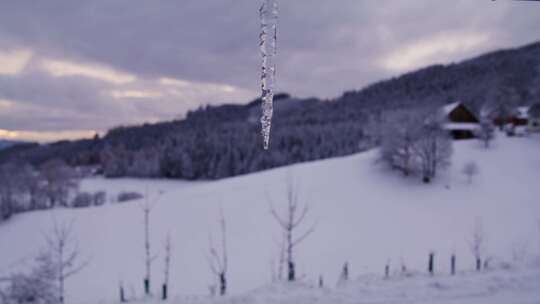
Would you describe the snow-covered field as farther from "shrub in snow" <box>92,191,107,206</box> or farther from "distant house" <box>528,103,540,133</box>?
"shrub in snow" <box>92,191,107,206</box>

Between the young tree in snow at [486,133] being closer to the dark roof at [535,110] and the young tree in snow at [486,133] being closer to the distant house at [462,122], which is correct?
the dark roof at [535,110]

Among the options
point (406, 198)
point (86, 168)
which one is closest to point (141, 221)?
point (406, 198)

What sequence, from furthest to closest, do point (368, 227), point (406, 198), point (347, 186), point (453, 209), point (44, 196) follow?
point (44, 196), point (347, 186), point (406, 198), point (453, 209), point (368, 227)

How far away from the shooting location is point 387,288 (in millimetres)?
6746

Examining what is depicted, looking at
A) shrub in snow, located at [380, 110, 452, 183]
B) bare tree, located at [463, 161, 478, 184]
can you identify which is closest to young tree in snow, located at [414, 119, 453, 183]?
shrub in snow, located at [380, 110, 452, 183]

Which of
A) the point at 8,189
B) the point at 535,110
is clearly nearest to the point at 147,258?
the point at 535,110

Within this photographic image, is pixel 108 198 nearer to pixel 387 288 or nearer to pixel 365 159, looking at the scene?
pixel 365 159

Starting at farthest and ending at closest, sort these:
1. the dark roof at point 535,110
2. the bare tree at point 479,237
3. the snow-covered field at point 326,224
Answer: the dark roof at point 535,110 < the bare tree at point 479,237 < the snow-covered field at point 326,224

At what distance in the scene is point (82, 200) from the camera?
175 feet

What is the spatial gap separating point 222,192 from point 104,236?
1163 centimetres

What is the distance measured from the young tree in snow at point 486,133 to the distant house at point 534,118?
4.42 metres

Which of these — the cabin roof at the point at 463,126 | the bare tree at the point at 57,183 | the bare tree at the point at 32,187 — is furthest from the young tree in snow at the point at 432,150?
the bare tree at the point at 32,187

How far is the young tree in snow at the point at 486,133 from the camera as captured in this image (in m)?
41.7

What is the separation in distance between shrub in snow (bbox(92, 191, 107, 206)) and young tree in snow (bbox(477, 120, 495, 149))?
177 ft
